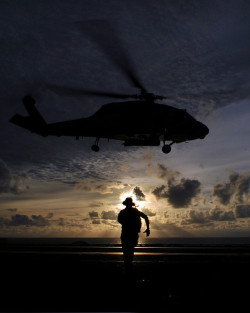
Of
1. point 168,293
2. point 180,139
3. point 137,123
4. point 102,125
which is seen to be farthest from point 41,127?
point 168,293

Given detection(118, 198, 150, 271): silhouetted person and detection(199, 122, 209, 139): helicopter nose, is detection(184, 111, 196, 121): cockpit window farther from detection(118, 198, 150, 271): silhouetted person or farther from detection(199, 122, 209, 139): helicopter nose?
detection(118, 198, 150, 271): silhouetted person

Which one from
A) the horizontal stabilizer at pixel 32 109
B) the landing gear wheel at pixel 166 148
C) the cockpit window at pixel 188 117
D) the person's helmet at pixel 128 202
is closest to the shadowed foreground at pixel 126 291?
the person's helmet at pixel 128 202

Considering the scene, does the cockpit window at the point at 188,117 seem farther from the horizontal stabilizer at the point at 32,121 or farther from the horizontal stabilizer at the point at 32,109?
the horizontal stabilizer at the point at 32,109

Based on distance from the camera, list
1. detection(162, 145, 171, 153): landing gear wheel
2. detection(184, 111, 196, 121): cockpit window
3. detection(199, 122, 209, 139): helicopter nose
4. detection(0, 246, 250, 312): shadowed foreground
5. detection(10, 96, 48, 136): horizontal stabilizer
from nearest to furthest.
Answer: detection(0, 246, 250, 312): shadowed foreground < detection(184, 111, 196, 121): cockpit window < detection(162, 145, 171, 153): landing gear wheel < detection(199, 122, 209, 139): helicopter nose < detection(10, 96, 48, 136): horizontal stabilizer

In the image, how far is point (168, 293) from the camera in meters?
6.90

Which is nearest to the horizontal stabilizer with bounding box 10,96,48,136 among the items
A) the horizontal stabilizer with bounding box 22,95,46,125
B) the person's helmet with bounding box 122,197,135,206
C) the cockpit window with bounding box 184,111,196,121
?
the horizontal stabilizer with bounding box 22,95,46,125

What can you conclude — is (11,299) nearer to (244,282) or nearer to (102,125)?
(244,282)

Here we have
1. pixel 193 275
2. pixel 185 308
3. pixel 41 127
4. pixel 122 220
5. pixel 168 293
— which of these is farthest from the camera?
pixel 41 127

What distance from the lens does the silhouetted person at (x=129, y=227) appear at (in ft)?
34.2

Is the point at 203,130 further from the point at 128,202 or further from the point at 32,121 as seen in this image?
the point at 128,202

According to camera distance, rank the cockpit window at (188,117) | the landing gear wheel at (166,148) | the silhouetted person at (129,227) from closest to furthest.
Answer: the silhouetted person at (129,227) → the cockpit window at (188,117) → the landing gear wheel at (166,148)

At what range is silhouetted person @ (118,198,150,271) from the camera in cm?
1042

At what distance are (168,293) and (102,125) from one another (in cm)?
2083

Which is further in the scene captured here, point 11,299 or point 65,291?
point 65,291
